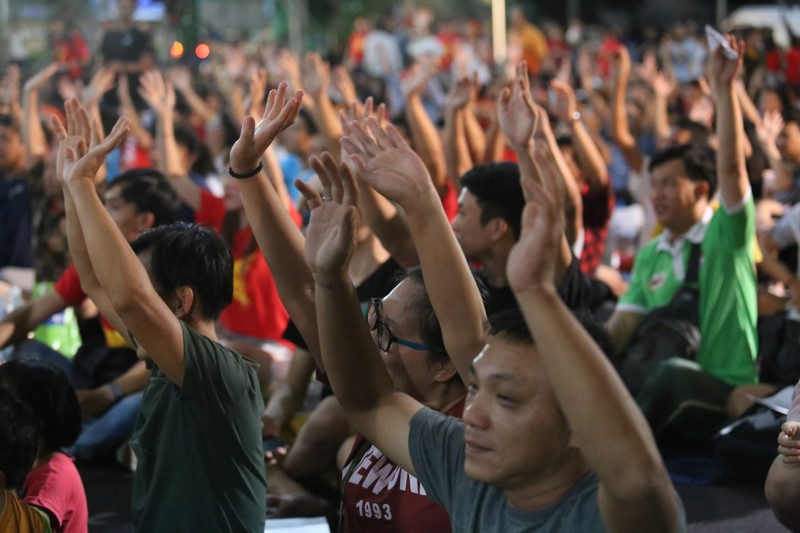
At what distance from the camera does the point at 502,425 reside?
1722 mm

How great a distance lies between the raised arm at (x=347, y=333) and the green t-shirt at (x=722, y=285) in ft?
8.42

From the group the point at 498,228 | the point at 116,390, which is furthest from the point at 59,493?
the point at 116,390

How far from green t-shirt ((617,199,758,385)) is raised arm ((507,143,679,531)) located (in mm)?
2974

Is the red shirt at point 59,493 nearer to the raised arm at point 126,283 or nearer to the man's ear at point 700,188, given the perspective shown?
the raised arm at point 126,283

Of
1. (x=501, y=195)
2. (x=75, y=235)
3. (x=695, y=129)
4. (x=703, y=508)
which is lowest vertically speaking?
(x=703, y=508)

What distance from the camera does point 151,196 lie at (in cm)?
402

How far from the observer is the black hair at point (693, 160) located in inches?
189

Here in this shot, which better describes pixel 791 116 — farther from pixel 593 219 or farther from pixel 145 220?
pixel 145 220

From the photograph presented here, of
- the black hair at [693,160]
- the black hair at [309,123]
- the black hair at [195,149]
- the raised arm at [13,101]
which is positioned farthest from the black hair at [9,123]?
the black hair at [693,160]

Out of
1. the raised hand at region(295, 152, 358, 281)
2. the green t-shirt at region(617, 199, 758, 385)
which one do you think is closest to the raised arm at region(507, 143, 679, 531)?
the raised hand at region(295, 152, 358, 281)

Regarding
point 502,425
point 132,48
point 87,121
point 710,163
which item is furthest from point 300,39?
point 502,425

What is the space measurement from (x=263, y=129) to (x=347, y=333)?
1.91 feet

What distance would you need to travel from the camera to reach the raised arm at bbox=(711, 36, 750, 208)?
409 cm

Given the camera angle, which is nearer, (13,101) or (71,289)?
(71,289)
